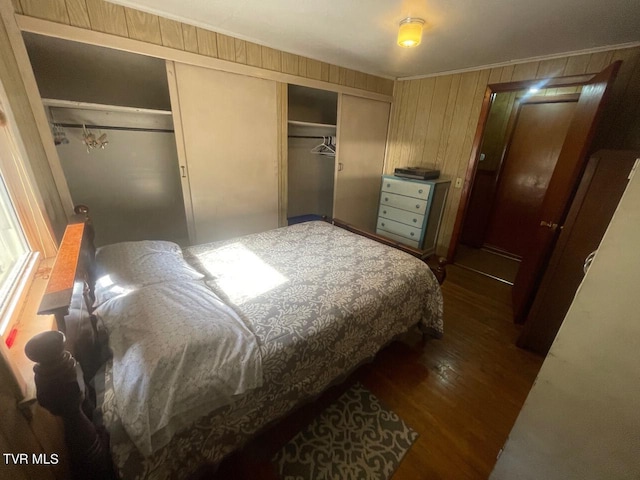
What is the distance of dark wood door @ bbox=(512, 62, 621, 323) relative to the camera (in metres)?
1.61

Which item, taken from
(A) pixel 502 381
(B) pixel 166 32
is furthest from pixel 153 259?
(A) pixel 502 381

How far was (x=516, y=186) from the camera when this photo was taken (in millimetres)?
3318

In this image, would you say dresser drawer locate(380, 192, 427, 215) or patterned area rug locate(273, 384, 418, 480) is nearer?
patterned area rug locate(273, 384, 418, 480)

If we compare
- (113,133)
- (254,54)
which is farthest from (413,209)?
(113,133)

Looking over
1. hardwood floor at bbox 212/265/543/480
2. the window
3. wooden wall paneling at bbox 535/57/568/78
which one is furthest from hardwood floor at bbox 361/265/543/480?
wooden wall paneling at bbox 535/57/568/78

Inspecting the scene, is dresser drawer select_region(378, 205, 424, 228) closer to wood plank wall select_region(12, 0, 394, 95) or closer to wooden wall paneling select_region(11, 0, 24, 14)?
wood plank wall select_region(12, 0, 394, 95)

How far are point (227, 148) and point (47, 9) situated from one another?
3.98 ft

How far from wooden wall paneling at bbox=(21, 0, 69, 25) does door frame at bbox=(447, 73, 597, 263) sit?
346 cm

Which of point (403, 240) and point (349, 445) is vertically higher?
point (403, 240)

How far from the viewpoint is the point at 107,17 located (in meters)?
1.59

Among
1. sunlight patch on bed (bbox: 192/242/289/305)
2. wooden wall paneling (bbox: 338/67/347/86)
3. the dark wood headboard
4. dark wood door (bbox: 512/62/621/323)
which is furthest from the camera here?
wooden wall paneling (bbox: 338/67/347/86)

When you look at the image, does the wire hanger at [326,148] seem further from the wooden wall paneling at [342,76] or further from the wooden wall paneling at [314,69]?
the wooden wall paneling at [314,69]

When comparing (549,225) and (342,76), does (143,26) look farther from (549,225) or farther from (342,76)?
(549,225)

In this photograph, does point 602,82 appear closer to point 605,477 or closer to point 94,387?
point 605,477
